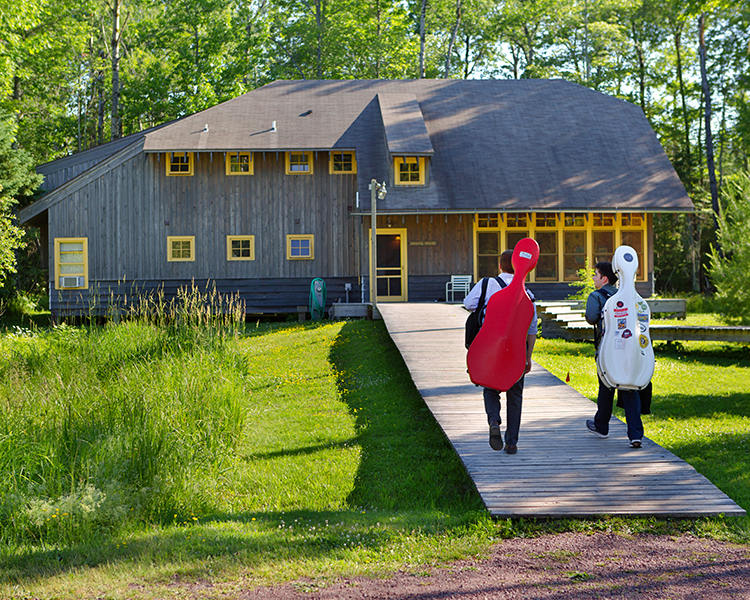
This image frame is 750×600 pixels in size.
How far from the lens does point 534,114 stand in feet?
77.0

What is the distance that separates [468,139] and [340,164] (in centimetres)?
439

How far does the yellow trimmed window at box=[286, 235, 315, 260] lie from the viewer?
68.1 ft

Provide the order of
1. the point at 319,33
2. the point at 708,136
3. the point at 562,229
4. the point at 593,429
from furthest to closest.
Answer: the point at 319,33, the point at 708,136, the point at 562,229, the point at 593,429

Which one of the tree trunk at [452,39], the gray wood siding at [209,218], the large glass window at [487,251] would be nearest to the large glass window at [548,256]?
the large glass window at [487,251]

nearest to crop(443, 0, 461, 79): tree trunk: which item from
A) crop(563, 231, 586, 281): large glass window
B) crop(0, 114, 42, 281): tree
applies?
crop(563, 231, 586, 281): large glass window

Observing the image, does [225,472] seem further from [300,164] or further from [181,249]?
[300,164]

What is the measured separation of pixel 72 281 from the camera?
20.4m

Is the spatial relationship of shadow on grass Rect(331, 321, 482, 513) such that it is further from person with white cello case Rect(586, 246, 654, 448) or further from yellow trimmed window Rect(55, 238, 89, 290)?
yellow trimmed window Rect(55, 238, 89, 290)

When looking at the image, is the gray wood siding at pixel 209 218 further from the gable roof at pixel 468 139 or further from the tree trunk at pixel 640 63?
the tree trunk at pixel 640 63

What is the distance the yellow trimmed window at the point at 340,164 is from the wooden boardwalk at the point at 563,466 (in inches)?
505

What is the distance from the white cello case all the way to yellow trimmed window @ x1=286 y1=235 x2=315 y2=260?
1498cm

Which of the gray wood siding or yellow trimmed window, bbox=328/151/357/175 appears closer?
the gray wood siding

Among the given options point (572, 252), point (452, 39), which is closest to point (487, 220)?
point (572, 252)

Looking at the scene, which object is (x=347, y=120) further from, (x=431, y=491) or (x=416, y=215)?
(x=431, y=491)
